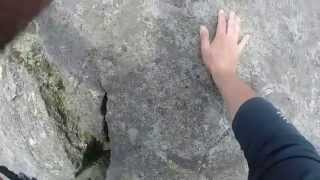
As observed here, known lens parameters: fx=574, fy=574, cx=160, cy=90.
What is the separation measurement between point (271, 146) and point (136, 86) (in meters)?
0.39

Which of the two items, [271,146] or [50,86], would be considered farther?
[50,86]

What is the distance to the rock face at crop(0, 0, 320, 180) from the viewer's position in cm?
127

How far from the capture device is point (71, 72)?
1302mm

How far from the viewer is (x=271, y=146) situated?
109 cm

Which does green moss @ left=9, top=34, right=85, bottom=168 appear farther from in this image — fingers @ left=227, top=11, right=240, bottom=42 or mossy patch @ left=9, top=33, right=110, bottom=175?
fingers @ left=227, top=11, right=240, bottom=42

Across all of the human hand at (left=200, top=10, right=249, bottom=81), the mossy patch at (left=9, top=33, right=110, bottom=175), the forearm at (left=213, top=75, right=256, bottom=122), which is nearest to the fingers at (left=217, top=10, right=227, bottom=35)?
Answer: the human hand at (left=200, top=10, right=249, bottom=81)

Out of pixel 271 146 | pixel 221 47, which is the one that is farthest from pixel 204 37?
pixel 271 146

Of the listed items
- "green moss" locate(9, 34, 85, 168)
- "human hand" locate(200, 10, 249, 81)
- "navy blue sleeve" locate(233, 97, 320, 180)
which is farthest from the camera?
"human hand" locate(200, 10, 249, 81)

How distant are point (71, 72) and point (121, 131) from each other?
0.66ft

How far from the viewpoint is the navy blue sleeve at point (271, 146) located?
40.3 inches

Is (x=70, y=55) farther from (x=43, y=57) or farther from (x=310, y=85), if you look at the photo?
(x=310, y=85)

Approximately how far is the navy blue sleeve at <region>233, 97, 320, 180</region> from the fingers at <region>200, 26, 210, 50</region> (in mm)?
186

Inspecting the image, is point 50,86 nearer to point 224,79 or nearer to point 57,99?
point 57,99

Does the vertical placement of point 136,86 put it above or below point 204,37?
below
